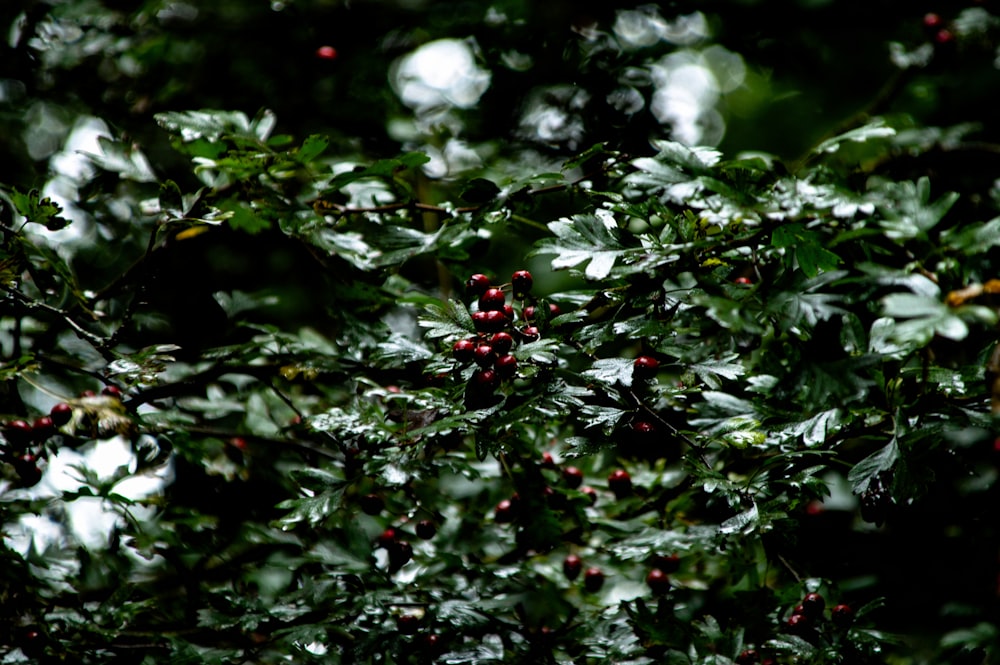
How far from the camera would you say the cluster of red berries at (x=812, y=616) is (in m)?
1.39

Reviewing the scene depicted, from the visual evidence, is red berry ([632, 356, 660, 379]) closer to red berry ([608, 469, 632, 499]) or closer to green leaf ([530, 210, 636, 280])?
green leaf ([530, 210, 636, 280])

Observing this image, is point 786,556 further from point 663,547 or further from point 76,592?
point 76,592

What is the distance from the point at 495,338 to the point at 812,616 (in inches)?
32.0

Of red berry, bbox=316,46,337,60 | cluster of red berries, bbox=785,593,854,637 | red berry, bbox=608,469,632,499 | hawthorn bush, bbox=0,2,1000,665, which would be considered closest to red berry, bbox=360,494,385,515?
hawthorn bush, bbox=0,2,1000,665

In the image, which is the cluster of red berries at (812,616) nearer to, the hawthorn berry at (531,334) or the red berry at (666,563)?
the red berry at (666,563)

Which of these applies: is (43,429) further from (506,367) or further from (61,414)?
(506,367)

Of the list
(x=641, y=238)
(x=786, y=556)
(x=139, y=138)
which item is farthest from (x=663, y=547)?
(x=139, y=138)

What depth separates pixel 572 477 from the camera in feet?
5.68

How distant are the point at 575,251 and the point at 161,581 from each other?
1463 millimetres

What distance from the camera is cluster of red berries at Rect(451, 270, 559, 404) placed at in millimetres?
1189

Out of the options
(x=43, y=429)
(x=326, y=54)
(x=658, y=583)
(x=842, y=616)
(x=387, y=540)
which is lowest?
(x=842, y=616)

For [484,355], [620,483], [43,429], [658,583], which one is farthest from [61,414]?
[658,583]

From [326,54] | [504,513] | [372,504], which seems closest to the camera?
[372,504]

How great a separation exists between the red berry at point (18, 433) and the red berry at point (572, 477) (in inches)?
43.2
